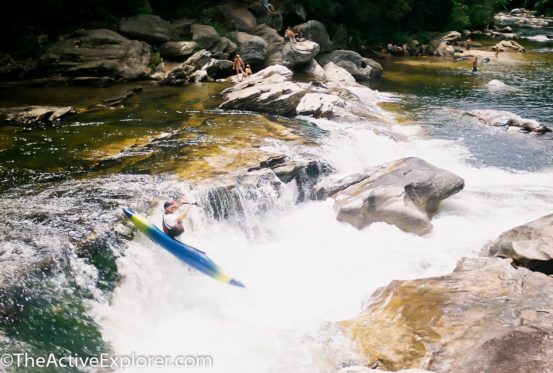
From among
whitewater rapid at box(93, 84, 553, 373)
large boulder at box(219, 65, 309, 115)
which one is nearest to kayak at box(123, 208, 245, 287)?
whitewater rapid at box(93, 84, 553, 373)

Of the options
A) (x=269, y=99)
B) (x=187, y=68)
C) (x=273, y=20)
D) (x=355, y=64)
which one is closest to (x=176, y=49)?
(x=187, y=68)

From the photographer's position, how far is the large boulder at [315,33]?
82.9 ft

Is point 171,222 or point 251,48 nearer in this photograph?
point 171,222

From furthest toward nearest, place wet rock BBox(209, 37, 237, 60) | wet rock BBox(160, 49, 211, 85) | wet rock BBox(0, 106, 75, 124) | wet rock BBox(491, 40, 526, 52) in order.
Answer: wet rock BBox(491, 40, 526, 52), wet rock BBox(209, 37, 237, 60), wet rock BBox(160, 49, 211, 85), wet rock BBox(0, 106, 75, 124)

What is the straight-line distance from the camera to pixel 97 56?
52.3 feet

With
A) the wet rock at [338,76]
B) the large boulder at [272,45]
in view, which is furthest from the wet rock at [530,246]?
the large boulder at [272,45]

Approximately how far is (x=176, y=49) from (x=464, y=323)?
695 inches

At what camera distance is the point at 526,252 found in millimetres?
6117

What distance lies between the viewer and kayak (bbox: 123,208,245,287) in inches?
249

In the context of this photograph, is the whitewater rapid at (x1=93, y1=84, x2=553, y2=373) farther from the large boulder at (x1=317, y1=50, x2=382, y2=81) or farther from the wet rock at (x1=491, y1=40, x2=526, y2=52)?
the wet rock at (x1=491, y1=40, x2=526, y2=52)

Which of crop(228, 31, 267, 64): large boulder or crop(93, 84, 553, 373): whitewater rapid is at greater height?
crop(228, 31, 267, 64): large boulder

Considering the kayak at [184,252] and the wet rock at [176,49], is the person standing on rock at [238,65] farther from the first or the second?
the kayak at [184,252]

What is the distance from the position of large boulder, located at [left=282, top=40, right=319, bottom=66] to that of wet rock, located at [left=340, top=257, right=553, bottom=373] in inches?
673

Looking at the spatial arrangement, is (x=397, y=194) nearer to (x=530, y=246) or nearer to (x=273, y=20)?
(x=530, y=246)
